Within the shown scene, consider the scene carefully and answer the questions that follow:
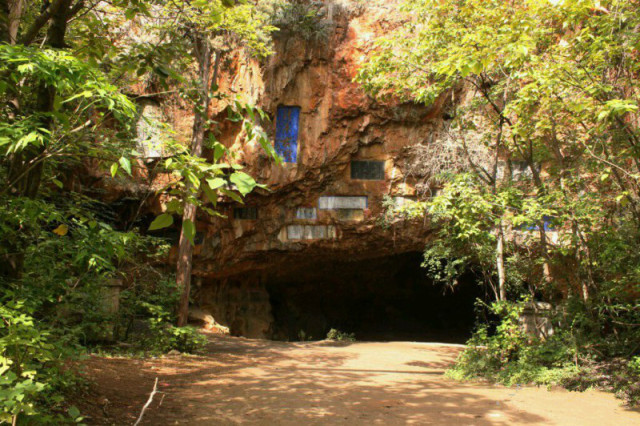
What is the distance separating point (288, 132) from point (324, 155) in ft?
3.93

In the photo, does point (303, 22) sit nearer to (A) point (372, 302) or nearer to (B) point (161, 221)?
(B) point (161, 221)

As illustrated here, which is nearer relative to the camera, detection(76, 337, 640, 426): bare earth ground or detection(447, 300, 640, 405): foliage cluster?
detection(76, 337, 640, 426): bare earth ground

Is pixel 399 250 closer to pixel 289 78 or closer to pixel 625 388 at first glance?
pixel 289 78

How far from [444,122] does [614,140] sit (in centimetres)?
587

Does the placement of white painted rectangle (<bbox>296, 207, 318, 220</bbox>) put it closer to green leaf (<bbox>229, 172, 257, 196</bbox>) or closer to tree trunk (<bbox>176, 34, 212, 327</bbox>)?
tree trunk (<bbox>176, 34, 212, 327</bbox>)

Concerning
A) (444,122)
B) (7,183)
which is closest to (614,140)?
(444,122)

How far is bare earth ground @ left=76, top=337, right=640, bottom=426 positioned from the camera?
4219mm

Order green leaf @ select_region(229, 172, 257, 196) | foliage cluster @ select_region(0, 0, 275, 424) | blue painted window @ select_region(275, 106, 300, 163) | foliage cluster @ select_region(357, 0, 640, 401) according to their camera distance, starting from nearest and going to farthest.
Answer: green leaf @ select_region(229, 172, 257, 196) → foliage cluster @ select_region(0, 0, 275, 424) → foliage cluster @ select_region(357, 0, 640, 401) → blue painted window @ select_region(275, 106, 300, 163)

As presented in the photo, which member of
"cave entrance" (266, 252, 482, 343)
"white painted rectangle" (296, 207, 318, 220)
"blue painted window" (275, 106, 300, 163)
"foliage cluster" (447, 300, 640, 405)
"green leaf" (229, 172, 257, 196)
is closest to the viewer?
"green leaf" (229, 172, 257, 196)

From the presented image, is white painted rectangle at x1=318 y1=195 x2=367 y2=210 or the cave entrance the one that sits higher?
white painted rectangle at x1=318 y1=195 x2=367 y2=210

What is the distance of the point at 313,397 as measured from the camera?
5.11 meters

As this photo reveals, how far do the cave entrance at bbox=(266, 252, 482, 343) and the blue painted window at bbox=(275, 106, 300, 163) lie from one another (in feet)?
16.2

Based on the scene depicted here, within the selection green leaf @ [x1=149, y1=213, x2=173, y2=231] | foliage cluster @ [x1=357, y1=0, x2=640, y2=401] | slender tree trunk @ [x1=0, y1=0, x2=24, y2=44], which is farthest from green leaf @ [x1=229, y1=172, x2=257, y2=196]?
foliage cluster @ [x1=357, y1=0, x2=640, y2=401]

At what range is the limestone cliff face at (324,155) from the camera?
12.0 metres
